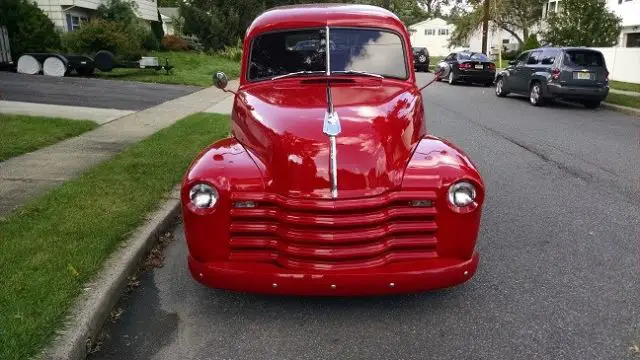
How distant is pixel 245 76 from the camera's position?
5.23 meters

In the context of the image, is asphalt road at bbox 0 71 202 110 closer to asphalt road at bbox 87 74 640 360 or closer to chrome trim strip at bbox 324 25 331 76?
chrome trim strip at bbox 324 25 331 76

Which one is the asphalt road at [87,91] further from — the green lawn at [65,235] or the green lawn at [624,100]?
the green lawn at [624,100]

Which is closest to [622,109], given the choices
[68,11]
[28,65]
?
[28,65]

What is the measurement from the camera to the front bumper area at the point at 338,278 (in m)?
3.29

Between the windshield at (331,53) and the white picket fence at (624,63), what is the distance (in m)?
22.0

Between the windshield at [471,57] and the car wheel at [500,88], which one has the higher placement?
the windshield at [471,57]

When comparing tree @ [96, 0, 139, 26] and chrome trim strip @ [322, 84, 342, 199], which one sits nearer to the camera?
chrome trim strip @ [322, 84, 342, 199]

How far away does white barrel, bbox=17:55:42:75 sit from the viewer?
18922 millimetres

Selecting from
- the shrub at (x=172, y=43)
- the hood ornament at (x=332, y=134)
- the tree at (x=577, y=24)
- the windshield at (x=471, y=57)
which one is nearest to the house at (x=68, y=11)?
the shrub at (x=172, y=43)

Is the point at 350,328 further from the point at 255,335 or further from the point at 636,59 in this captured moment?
the point at 636,59

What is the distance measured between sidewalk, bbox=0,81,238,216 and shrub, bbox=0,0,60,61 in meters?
12.0

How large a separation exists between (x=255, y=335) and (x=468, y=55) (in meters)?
22.8

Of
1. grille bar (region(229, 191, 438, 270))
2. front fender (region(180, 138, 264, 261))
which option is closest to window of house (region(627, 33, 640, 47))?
grille bar (region(229, 191, 438, 270))

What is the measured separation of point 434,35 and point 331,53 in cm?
6850
